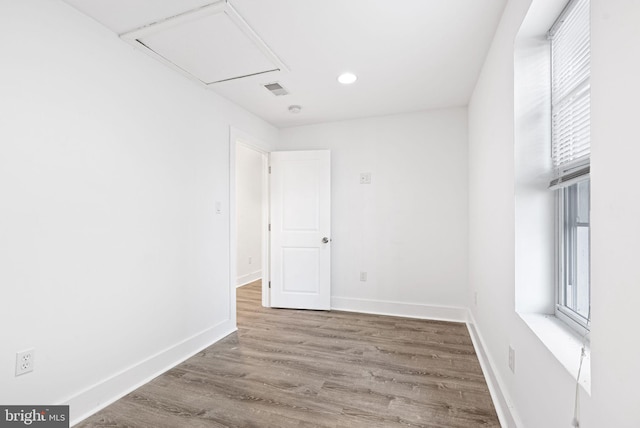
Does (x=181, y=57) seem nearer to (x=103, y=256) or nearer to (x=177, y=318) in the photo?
(x=103, y=256)

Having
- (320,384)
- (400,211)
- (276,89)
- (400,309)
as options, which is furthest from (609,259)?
(400,309)

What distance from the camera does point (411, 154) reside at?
144 inches

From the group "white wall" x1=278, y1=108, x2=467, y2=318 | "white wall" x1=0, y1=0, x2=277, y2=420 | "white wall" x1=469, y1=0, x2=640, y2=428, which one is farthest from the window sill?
"white wall" x1=0, y1=0, x2=277, y2=420

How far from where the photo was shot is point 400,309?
3.69 metres

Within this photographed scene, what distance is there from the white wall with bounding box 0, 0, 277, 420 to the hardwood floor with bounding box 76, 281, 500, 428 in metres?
0.31

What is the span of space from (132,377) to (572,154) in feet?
9.61

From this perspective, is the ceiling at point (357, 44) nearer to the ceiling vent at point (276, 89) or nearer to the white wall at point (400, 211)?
the ceiling vent at point (276, 89)

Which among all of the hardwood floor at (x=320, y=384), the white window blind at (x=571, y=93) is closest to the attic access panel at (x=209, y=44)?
the white window blind at (x=571, y=93)

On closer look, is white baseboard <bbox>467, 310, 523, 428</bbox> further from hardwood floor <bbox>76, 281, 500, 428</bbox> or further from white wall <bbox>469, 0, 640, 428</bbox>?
white wall <bbox>469, 0, 640, 428</bbox>

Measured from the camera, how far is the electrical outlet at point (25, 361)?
154cm

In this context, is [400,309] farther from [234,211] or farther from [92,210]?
[92,210]

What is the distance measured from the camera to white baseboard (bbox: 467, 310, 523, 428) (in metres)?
1.60

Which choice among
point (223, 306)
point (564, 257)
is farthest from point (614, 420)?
point (223, 306)

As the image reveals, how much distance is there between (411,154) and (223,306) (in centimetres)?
276
